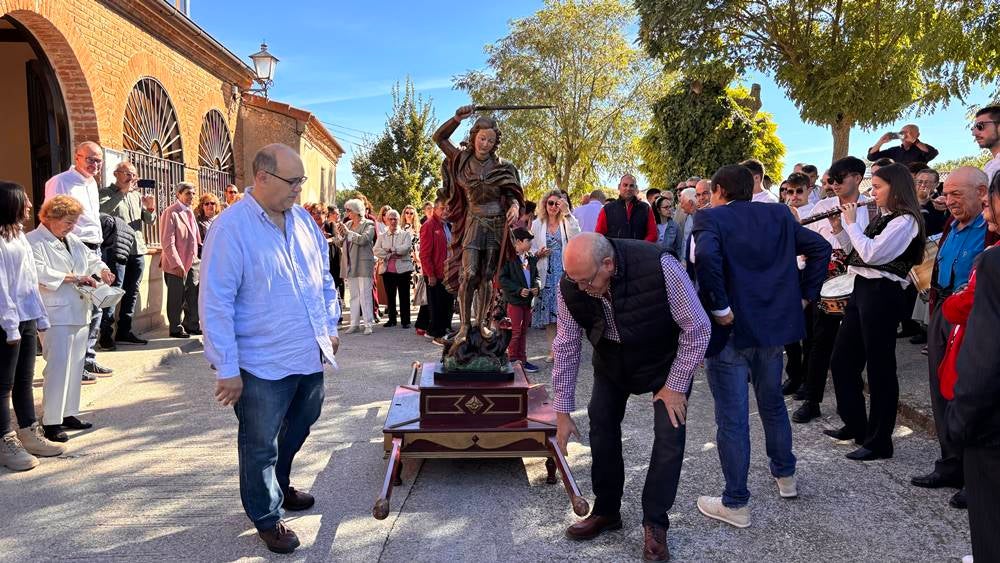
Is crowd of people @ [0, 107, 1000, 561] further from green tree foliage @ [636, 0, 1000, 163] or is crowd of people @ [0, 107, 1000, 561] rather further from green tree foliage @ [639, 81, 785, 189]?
green tree foliage @ [639, 81, 785, 189]

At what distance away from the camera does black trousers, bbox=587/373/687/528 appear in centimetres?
337

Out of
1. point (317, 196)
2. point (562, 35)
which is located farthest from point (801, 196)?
point (562, 35)

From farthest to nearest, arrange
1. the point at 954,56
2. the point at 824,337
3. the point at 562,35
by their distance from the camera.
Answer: the point at 562,35 → the point at 954,56 → the point at 824,337

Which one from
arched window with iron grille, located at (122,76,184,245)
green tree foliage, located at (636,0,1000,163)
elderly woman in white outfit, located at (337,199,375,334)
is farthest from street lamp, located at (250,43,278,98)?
green tree foliage, located at (636,0,1000,163)

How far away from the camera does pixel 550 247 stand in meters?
7.99

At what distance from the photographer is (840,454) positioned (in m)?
4.88

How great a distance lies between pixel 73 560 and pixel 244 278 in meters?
1.65

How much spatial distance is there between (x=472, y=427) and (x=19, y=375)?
3.09m

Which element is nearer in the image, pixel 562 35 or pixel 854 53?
pixel 854 53

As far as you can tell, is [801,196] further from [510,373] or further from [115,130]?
[115,130]

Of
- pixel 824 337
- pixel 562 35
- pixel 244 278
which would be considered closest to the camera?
pixel 244 278

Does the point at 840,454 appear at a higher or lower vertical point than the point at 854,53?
lower

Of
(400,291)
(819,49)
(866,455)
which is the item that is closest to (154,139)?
(400,291)

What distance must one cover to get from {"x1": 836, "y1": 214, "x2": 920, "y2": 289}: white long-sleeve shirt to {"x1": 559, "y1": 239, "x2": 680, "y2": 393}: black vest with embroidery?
1917 mm
